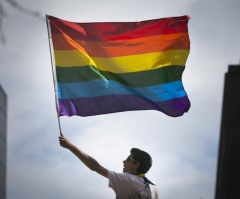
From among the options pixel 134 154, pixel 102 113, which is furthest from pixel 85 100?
pixel 134 154

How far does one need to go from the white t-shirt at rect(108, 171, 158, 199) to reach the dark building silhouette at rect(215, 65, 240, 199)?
87 cm

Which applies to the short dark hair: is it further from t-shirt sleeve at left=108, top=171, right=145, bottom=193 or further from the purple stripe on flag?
the purple stripe on flag

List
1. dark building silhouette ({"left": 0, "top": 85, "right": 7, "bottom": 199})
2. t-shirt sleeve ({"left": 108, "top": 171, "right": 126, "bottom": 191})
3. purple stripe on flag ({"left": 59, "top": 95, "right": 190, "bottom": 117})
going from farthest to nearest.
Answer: dark building silhouette ({"left": 0, "top": 85, "right": 7, "bottom": 199}), purple stripe on flag ({"left": 59, "top": 95, "right": 190, "bottom": 117}), t-shirt sleeve ({"left": 108, "top": 171, "right": 126, "bottom": 191})

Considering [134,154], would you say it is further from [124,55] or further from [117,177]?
[124,55]

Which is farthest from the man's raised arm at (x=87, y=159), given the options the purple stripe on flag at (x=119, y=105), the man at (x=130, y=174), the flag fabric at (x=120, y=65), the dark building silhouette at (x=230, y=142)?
the purple stripe on flag at (x=119, y=105)

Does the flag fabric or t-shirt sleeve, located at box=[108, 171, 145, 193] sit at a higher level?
the flag fabric

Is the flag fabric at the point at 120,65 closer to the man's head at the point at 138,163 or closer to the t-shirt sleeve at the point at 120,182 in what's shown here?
the man's head at the point at 138,163

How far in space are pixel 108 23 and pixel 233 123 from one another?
3.86 metres

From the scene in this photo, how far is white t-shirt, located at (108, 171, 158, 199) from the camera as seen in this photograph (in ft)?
20.7

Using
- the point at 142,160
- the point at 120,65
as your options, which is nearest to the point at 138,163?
the point at 142,160

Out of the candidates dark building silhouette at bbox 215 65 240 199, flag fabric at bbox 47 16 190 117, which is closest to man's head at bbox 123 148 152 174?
dark building silhouette at bbox 215 65 240 199

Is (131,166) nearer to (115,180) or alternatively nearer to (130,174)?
(130,174)

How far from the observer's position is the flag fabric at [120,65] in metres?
9.13

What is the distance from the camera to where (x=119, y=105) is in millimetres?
9117
